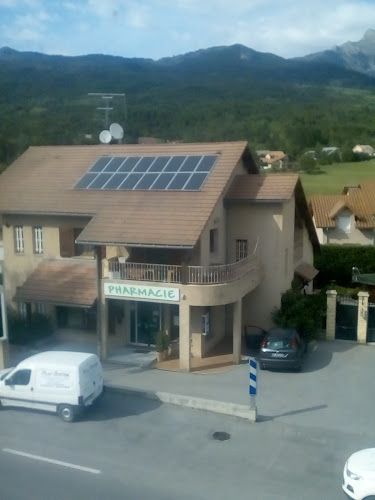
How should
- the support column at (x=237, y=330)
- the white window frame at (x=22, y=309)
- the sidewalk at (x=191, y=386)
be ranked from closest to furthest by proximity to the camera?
the sidewalk at (x=191, y=386)
the support column at (x=237, y=330)
the white window frame at (x=22, y=309)

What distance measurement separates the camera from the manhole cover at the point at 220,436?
14906 millimetres

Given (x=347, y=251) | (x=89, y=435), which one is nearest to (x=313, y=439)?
(x=89, y=435)

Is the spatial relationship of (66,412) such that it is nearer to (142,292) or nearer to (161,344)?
(142,292)

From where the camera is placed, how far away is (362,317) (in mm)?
22906

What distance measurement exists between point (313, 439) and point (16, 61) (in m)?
69.9

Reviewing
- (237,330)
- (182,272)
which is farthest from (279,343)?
(182,272)

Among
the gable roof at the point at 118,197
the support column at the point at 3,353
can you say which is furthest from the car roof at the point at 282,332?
the support column at the point at 3,353

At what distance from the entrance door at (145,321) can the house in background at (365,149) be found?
64822 mm

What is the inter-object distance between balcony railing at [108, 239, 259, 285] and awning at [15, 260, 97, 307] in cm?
148

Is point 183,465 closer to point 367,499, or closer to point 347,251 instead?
point 367,499

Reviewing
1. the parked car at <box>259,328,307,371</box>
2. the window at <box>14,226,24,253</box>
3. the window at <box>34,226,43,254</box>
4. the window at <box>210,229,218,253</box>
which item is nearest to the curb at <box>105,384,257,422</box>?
the parked car at <box>259,328,307,371</box>

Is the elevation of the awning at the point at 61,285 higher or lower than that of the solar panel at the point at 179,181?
lower

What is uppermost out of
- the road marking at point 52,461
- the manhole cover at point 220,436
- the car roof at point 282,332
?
the car roof at point 282,332

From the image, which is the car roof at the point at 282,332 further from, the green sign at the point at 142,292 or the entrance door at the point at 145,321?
the entrance door at the point at 145,321
